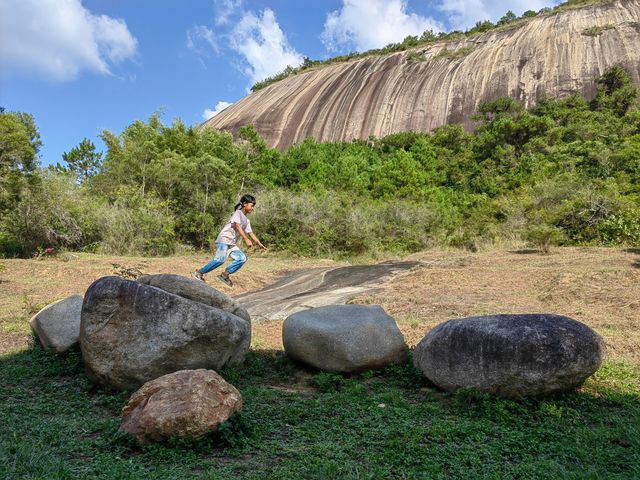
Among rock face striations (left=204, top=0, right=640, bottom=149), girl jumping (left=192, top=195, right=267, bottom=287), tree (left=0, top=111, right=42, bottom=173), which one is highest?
rock face striations (left=204, top=0, right=640, bottom=149)

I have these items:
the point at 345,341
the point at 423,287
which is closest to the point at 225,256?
the point at 345,341

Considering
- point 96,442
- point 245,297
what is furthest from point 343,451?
point 245,297

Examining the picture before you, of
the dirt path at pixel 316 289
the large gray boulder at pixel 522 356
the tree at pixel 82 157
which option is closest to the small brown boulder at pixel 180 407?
the large gray boulder at pixel 522 356

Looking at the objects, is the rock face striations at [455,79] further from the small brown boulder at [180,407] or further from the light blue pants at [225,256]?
the small brown boulder at [180,407]

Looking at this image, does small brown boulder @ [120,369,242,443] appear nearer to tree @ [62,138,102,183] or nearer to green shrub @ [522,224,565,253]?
green shrub @ [522,224,565,253]

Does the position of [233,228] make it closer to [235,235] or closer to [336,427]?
[235,235]

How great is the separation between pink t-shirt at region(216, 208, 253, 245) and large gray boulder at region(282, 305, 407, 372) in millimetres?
3033

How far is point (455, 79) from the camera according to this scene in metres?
37.3

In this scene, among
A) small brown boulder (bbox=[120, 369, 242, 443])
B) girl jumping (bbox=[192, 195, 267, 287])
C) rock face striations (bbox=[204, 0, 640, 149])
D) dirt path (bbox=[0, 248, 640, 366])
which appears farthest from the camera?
rock face striations (bbox=[204, 0, 640, 149])

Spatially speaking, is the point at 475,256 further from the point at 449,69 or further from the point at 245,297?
the point at 449,69

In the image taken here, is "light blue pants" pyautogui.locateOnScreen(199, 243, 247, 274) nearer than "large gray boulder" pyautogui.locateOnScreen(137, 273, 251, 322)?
No

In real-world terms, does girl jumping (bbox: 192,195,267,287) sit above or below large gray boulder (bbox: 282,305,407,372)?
above

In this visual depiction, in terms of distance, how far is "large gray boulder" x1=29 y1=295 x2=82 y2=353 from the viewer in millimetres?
5633

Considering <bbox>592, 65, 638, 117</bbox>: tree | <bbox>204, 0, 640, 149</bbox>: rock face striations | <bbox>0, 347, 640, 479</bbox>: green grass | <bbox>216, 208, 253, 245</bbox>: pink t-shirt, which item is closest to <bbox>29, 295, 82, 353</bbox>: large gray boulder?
<bbox>0, 347, 640, 479</bbox>: green grass
